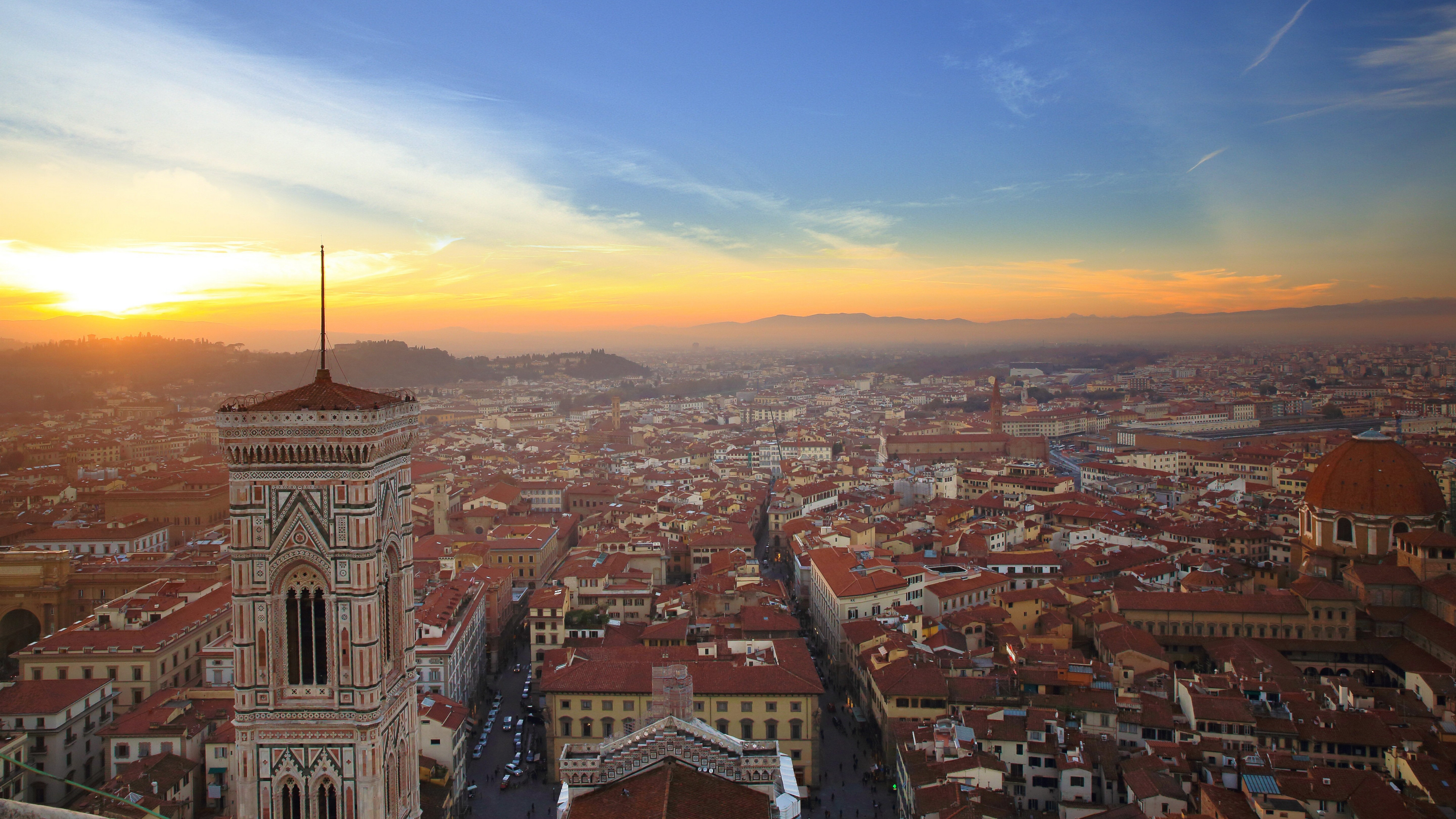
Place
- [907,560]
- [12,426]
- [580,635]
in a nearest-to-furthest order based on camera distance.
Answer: [580,635], [907,560], [12,426]

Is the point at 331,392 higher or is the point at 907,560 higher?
the point at 331,392

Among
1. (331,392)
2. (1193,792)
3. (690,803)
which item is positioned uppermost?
(331,392)

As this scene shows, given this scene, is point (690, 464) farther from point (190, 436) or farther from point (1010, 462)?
point (190, 436)

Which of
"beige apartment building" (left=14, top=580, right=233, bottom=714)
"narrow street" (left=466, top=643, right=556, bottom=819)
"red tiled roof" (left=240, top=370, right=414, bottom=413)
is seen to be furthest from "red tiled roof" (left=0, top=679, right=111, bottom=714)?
"red tiled roof" (left=240, top=370, right=414, bottom=413)

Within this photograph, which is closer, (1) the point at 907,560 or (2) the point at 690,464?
(1) the point at 907,560

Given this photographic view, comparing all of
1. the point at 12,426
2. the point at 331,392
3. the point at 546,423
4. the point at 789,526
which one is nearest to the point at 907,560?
the point at 789,526

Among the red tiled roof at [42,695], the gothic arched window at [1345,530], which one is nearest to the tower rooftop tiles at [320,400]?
the red tiled roof at [42,695]
